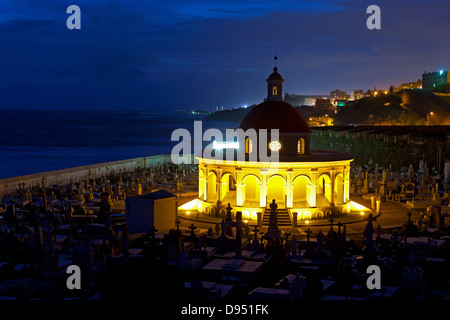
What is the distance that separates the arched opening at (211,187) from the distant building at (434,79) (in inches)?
5198

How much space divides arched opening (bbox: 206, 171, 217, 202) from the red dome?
10.3 ft

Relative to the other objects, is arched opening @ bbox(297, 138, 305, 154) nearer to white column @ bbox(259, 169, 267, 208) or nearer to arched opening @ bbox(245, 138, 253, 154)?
arched opening @ bbox(245, 138, 253, 154)

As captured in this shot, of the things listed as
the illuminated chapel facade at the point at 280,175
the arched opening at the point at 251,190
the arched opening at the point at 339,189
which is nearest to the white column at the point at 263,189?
the illuminated chapel facade at the point at 280,175

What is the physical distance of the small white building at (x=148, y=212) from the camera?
25.4m

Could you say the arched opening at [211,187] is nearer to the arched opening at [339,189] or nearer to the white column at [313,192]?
the white column at [313,192]

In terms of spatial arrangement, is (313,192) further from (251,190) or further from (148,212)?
(148,212)

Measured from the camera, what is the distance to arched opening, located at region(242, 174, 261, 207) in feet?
96.6

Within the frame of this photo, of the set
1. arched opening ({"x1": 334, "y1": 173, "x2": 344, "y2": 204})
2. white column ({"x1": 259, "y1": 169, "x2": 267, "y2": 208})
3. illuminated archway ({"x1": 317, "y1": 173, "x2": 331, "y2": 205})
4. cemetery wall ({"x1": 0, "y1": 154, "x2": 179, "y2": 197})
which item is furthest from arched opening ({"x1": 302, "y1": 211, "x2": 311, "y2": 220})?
cemetery wall ({"x1": 0, "y1": 154, "x2": 179, "y2": 197})

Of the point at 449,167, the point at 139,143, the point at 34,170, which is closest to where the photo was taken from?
the point at 449,167

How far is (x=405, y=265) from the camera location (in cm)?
1886
